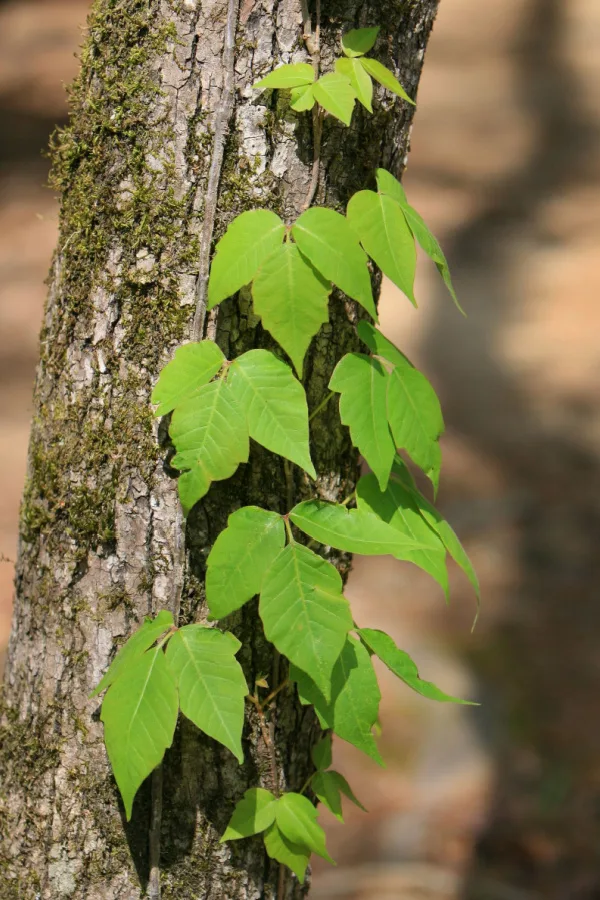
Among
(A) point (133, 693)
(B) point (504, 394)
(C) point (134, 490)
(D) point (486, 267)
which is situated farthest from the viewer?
(D) point (486, 267)

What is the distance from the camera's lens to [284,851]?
1062 millimetres

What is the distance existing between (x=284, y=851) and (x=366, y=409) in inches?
23.8

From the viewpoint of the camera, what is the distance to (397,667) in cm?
100

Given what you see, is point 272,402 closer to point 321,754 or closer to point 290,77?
point 290,77

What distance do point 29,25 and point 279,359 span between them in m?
7.48

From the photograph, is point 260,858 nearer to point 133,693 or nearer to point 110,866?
point 110,866

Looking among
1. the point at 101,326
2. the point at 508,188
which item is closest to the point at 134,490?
the point at 101,326

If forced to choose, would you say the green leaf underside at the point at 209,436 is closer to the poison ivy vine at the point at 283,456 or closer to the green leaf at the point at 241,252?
the poison ivy vine at the point at 283,456

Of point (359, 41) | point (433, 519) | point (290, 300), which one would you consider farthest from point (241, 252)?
point (433, 519)

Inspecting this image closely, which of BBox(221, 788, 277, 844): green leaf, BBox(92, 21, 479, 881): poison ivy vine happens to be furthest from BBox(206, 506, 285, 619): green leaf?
BBox(221, 788, 277, 844): green leaf

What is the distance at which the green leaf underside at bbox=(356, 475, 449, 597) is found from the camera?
1.03 m

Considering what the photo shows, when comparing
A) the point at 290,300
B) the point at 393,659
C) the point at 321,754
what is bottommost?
the point at 321,754

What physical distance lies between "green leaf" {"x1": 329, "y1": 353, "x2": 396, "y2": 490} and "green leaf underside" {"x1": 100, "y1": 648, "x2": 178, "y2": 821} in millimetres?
351

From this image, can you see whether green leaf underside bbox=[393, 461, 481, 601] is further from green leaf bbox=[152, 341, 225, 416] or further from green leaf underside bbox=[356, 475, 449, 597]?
green leaf bbox=[152, 341, 225, 416]
